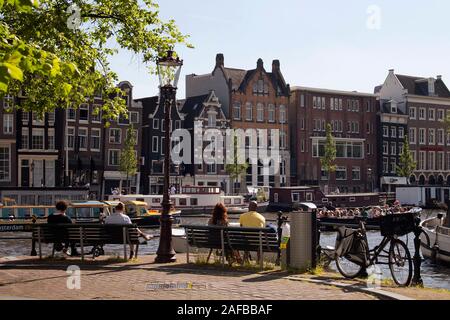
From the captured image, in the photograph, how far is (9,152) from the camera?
66.7 metres

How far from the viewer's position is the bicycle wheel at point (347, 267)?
13.7 meters

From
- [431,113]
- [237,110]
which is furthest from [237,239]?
[431,113]

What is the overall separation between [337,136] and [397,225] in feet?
277

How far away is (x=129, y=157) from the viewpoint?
7231 cm

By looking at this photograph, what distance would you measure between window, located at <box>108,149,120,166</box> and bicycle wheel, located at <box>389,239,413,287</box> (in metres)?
63.3

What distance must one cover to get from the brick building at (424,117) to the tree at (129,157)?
138ft

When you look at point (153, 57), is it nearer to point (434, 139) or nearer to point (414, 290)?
point (414, 290)

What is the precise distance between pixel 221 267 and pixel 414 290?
4.64 meters

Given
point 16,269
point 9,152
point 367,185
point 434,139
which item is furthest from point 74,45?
point 434,139

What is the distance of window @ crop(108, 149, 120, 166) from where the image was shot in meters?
74.8

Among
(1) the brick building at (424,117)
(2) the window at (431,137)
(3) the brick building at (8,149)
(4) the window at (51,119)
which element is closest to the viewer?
(3) the brick building at (8,149)

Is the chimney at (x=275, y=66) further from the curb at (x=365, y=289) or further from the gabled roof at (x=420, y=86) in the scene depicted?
the curb at (x=365, y=289)

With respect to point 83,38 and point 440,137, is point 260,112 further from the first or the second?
point 83,38

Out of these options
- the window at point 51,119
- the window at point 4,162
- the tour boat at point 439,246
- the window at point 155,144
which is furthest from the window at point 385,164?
the tour boat at point 439,246
